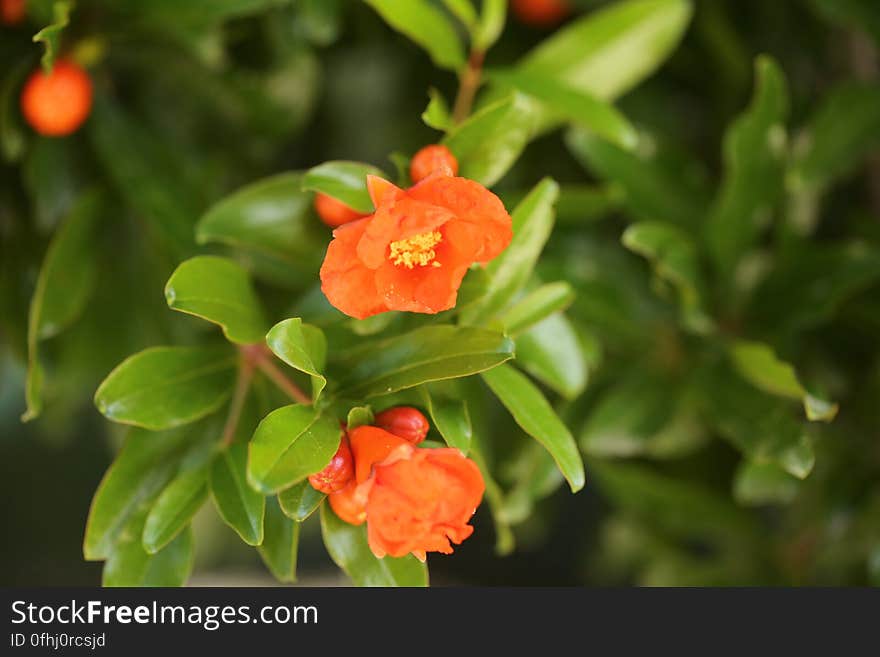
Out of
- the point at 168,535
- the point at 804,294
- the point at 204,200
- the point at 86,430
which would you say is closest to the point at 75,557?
the point at 86,430

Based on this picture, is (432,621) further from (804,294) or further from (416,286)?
(804,294)

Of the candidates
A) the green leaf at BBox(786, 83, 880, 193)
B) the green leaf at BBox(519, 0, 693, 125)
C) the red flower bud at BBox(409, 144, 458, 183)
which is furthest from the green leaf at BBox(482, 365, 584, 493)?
the green leaf at BBox(786, 83, 880, 193)

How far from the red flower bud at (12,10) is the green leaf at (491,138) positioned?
1.50 feet

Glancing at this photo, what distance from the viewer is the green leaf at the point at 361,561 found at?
64 centimetres

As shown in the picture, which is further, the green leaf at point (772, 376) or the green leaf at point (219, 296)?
the green leaf at point (772, 376)

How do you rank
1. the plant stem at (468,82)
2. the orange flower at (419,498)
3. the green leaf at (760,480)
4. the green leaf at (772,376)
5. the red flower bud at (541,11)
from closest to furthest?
the orange flower at (419,498) < the green leaf at (772,376) < the plant stem at (468,82) < the green leaf at (760,480) < the red flower bud at (541,11)

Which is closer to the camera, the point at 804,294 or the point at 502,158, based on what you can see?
the point at 502,158

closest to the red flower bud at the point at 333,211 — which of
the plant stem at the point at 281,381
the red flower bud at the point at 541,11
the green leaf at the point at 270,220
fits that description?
the green leaf at the point at 270,220

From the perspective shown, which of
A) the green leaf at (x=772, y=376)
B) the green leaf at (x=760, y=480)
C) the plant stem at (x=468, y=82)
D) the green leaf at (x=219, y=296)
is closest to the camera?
the green leaf at (x=219, y=296)

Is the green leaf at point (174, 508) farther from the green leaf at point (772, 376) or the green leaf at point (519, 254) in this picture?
the green leaf at point (772, 376)

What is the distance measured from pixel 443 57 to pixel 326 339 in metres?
0.30

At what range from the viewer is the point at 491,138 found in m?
0.67

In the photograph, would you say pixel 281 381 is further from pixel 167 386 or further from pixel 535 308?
pixel 535 308

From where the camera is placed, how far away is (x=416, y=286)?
0.56 m
